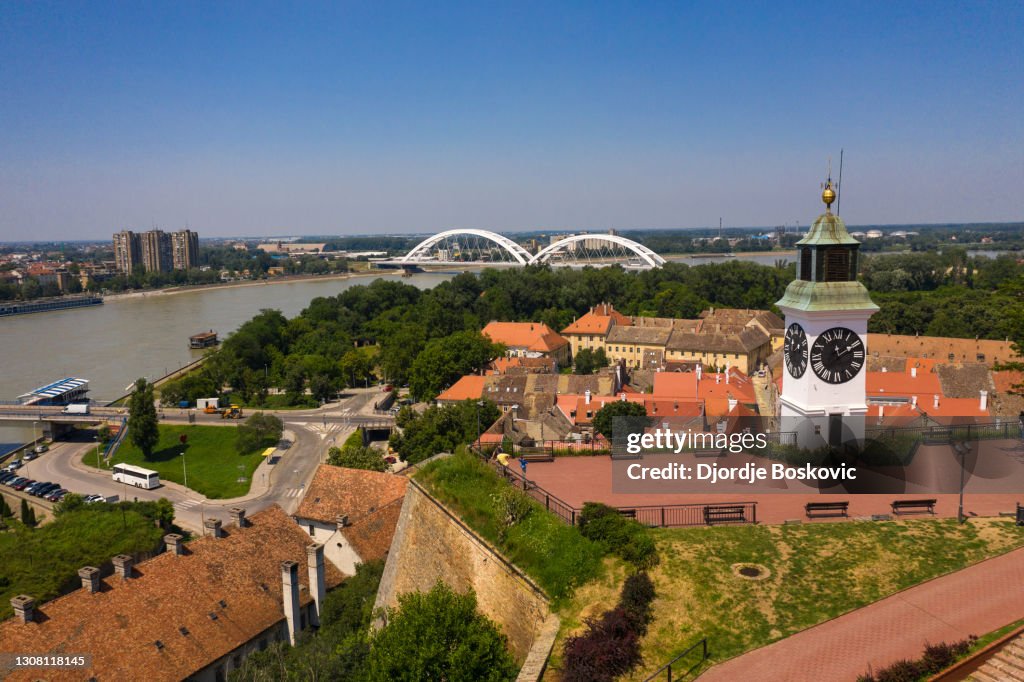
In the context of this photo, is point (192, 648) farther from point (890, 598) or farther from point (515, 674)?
point (890, 598)

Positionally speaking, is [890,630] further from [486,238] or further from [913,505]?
[486,238]

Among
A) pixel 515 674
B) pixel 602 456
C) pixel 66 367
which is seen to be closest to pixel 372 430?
pixel 602 456

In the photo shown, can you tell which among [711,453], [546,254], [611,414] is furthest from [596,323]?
[546,254]

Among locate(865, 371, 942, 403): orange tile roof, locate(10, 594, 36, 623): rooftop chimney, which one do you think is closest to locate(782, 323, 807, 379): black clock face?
locate(10, 594, 36, 623): rooftop chimney

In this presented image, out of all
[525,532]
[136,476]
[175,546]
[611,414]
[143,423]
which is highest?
[525,532]

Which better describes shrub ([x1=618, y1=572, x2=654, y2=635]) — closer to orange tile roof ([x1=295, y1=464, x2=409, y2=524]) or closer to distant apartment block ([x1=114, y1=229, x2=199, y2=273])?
orange tile roof ([x1=295, y1=464, x2=409, y2=524])

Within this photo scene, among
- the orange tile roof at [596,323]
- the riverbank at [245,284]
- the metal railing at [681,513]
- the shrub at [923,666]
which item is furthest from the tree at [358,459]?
the riverbank at [245,284]
